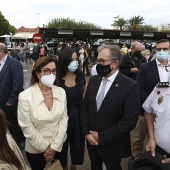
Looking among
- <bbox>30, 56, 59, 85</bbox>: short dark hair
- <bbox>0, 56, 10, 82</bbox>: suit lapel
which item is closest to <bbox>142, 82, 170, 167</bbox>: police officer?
<bbox>30, 56, 59, 85</bbox>: short dark hair

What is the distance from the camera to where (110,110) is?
2.67 metres

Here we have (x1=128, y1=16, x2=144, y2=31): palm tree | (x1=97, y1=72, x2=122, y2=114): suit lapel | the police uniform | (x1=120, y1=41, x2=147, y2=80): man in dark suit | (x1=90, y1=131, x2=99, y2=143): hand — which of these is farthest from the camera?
(x1=128, y1=16, x2=144, y2=31): palm tree

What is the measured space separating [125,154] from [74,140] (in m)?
0.85

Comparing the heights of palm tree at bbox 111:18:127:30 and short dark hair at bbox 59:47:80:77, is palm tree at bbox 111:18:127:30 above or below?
above

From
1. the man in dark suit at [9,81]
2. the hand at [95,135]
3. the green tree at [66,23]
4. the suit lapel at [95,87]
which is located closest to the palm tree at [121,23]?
the green tree at [66,23]

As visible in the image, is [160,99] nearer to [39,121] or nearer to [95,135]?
[95,135]

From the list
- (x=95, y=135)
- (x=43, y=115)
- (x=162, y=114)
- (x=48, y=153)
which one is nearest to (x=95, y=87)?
(x=95, y=135)

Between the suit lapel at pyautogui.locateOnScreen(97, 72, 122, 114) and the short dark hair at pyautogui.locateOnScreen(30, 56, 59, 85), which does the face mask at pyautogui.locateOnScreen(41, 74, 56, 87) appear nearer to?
the short dark hair at pyautogui.locateOnScreen(30, 56, 59, 85)

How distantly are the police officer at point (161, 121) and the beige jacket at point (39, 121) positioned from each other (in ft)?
3.42

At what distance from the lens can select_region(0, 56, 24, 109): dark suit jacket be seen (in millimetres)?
4273

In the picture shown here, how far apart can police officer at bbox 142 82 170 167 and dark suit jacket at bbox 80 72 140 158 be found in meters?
0.22

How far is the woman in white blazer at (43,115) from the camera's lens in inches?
107

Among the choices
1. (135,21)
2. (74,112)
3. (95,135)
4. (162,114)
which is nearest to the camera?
(162,114)

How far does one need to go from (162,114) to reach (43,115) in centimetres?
129
